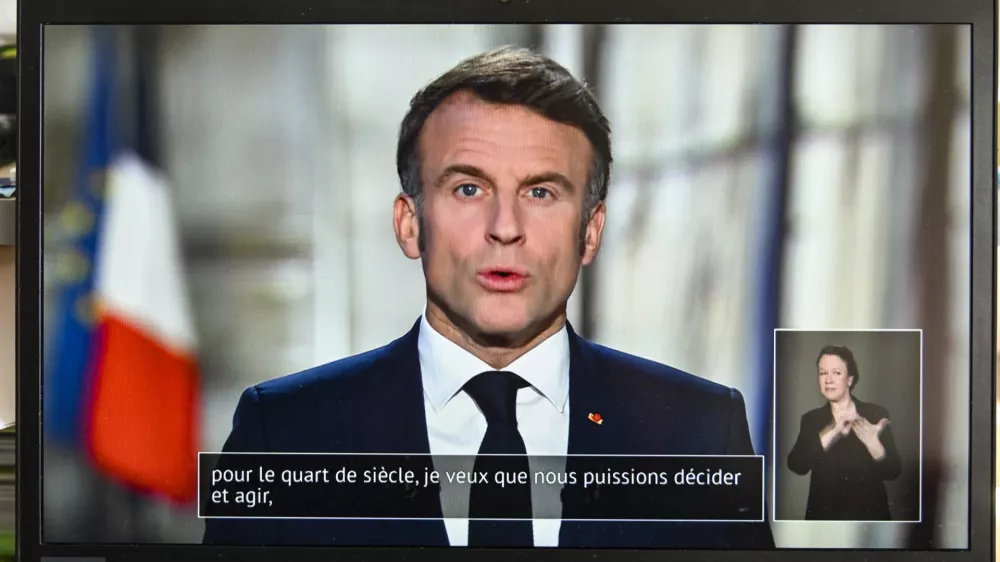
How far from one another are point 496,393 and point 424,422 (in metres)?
0.10

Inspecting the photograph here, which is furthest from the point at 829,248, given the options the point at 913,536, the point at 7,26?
the point at 7,26

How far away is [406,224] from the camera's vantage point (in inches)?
41.3

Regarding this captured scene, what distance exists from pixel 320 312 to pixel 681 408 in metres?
0.48

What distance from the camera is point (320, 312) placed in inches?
41.4

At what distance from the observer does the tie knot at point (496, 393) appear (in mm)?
1052

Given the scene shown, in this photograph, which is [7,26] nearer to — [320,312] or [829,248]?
[320,312]

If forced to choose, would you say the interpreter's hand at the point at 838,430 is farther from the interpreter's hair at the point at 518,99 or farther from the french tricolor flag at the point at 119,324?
the french tricolor flag at the point at 119,324

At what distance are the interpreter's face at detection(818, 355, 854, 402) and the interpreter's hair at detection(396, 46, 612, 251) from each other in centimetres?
35

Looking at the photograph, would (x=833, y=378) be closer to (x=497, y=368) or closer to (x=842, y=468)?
(x=842, y=468)

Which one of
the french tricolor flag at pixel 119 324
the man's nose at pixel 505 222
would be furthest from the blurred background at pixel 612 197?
the man's nose at pixel 505 222

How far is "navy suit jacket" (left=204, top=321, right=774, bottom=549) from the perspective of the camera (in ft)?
3.47
